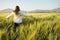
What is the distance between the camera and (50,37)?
1.70 m

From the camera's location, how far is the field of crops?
169 centimetres

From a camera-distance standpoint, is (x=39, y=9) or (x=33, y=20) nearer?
(x=33, y=20)

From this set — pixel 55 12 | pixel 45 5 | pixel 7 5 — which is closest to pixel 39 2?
pixel 45 5

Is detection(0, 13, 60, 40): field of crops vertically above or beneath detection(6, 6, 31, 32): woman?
beneath

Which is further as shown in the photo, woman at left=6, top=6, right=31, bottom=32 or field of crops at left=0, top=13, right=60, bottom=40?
woman at left=6, top=6, right=31, bottom=32

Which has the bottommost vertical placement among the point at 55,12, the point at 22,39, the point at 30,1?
the point at 22,39

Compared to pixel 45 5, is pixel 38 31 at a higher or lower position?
lower

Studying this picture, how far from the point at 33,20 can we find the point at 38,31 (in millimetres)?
312

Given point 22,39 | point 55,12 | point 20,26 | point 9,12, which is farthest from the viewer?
point 55,12

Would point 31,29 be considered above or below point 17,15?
below

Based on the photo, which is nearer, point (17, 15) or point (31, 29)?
point (31, 29)

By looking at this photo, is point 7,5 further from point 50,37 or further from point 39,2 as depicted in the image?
point 50,37

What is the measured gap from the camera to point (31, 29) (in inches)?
69.2

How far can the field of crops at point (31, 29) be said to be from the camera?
1692 millimetres
